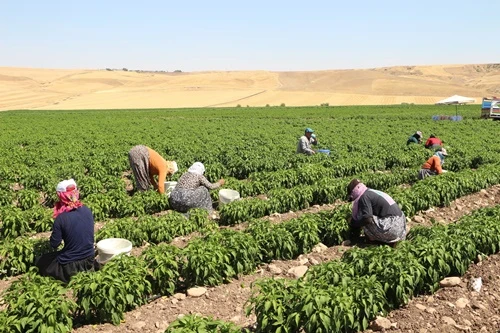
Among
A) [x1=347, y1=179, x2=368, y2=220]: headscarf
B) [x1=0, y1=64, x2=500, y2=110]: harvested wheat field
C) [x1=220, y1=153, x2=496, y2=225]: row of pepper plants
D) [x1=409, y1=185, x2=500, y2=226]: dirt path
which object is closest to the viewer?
[x1=347, y1=179, x2=368, y2=220]: headscarf

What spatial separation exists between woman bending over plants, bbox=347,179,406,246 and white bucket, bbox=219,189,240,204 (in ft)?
12.2

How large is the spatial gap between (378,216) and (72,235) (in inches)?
205

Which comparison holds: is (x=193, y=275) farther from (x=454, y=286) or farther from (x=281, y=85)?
(x=281, y=85)

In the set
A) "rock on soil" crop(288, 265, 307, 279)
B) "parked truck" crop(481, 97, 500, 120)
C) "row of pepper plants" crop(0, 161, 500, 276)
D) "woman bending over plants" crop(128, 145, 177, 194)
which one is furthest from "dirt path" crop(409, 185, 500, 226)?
"parked truck" crop(481, 97, 500, 120)

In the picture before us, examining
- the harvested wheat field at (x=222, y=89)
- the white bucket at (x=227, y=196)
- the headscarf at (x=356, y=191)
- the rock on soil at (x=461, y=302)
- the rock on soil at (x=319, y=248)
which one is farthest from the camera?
the harvested wheat field at (x=222, y=89)

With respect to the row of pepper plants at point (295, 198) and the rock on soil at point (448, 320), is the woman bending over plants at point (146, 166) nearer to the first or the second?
the row of pepper plants at point (295, 198)

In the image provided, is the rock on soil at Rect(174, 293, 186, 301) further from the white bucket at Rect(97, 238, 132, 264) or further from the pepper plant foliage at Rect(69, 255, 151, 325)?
the white bucket at Rect(97, 238, 132, 264)

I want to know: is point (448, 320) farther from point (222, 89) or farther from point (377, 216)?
point (222, 89)

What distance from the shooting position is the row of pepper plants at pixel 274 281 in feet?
15.7

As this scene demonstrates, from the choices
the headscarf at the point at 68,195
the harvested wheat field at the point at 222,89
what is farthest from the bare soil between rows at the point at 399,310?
the harvested wheat field at the point at 222,89

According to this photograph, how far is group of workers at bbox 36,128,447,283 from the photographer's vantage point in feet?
20.7

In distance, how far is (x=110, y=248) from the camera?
7137 millimetres

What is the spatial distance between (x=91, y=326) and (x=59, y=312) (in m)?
0.70

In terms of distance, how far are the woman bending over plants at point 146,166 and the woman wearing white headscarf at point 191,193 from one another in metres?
1.01
